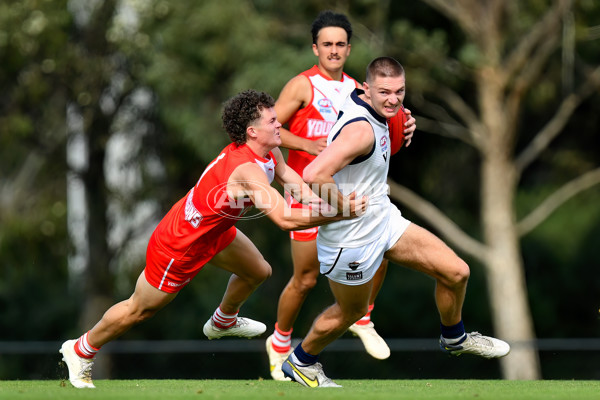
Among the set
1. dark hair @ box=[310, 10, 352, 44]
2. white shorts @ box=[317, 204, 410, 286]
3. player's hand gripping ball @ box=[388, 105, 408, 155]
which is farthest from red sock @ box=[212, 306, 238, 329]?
dark hair @ box=[310, 10, 352, 44]

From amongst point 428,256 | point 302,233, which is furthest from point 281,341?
point 428,256

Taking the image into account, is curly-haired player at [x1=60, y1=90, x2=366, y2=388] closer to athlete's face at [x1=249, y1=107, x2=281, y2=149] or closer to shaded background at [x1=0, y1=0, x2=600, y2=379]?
athlete's face at [x1=249, y1=107, x2=281, y2=149]

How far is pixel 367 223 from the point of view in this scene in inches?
302

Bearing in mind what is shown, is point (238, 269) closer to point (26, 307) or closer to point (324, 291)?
point (324, 291)

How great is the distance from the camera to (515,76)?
741 inches

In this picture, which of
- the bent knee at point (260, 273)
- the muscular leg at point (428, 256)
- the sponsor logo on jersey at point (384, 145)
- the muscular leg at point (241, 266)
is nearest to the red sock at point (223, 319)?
the muscular leg at point (241, 266)

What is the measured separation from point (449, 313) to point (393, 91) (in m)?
1.88

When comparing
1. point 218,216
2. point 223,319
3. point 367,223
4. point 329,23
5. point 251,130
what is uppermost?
point 329,23

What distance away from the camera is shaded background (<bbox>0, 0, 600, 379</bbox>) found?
1861cm

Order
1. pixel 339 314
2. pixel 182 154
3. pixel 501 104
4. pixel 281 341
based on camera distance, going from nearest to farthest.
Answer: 1. pixel 339 314
2. pixel 281 341
3. pixel 501 104
4. pixel 182 154

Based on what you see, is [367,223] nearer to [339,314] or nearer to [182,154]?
[339,314]

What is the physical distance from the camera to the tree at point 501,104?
18.2m

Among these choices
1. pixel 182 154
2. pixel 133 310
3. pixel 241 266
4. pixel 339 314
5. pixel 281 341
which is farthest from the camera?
pixel 182 154

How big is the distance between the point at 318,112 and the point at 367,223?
1.73m
